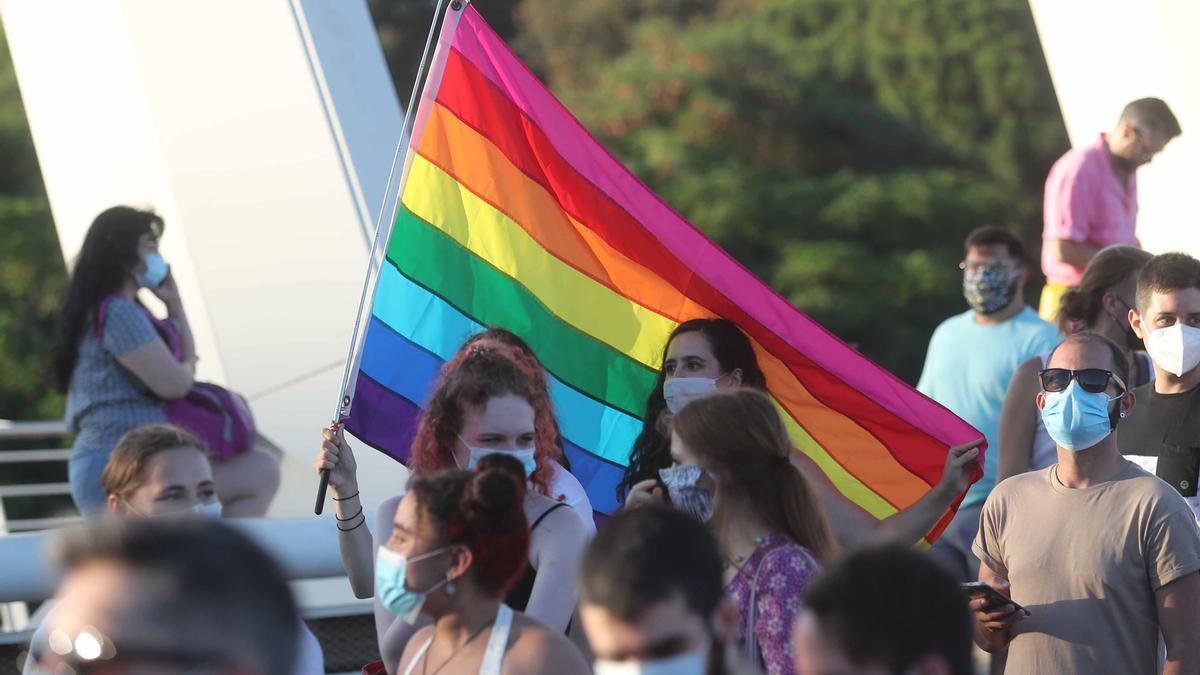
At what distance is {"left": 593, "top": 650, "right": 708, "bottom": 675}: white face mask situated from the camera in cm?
287

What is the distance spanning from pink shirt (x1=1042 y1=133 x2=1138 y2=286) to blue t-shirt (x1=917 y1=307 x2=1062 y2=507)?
0.78m

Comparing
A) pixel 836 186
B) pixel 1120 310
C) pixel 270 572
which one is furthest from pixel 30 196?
pixel 270 572

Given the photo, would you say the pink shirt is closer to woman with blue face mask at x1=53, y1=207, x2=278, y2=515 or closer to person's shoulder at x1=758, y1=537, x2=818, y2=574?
woman with blue face mask at x1=53, y1=207, x2=278, y2=515

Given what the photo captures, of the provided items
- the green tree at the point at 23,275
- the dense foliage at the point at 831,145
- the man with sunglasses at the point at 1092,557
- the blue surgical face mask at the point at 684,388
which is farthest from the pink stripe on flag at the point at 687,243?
the dense foliage at the point at 831,145

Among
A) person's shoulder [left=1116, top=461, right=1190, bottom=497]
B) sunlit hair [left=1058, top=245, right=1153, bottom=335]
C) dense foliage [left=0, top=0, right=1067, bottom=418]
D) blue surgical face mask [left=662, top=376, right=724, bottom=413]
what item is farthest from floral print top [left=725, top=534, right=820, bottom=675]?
dense foliage [left=0, top=0, right=1067, bottom=418]

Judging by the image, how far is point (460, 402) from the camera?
4547 mm

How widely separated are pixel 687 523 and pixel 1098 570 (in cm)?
186

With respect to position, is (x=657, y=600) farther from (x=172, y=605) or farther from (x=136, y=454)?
(x=136, y=454)

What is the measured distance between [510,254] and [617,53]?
64.0ft

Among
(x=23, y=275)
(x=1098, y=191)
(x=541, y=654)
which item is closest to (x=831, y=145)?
(x=23, y=275)

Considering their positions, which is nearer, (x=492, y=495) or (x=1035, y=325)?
(x=492, y=495)

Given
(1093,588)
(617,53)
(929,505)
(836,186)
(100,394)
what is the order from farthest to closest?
1. (617,53)
2. (836,186)
3. (100,394)
4. (929,505)
5. (1093,588)

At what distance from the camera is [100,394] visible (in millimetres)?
6098

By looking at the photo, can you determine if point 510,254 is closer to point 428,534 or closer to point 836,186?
point 428,534
